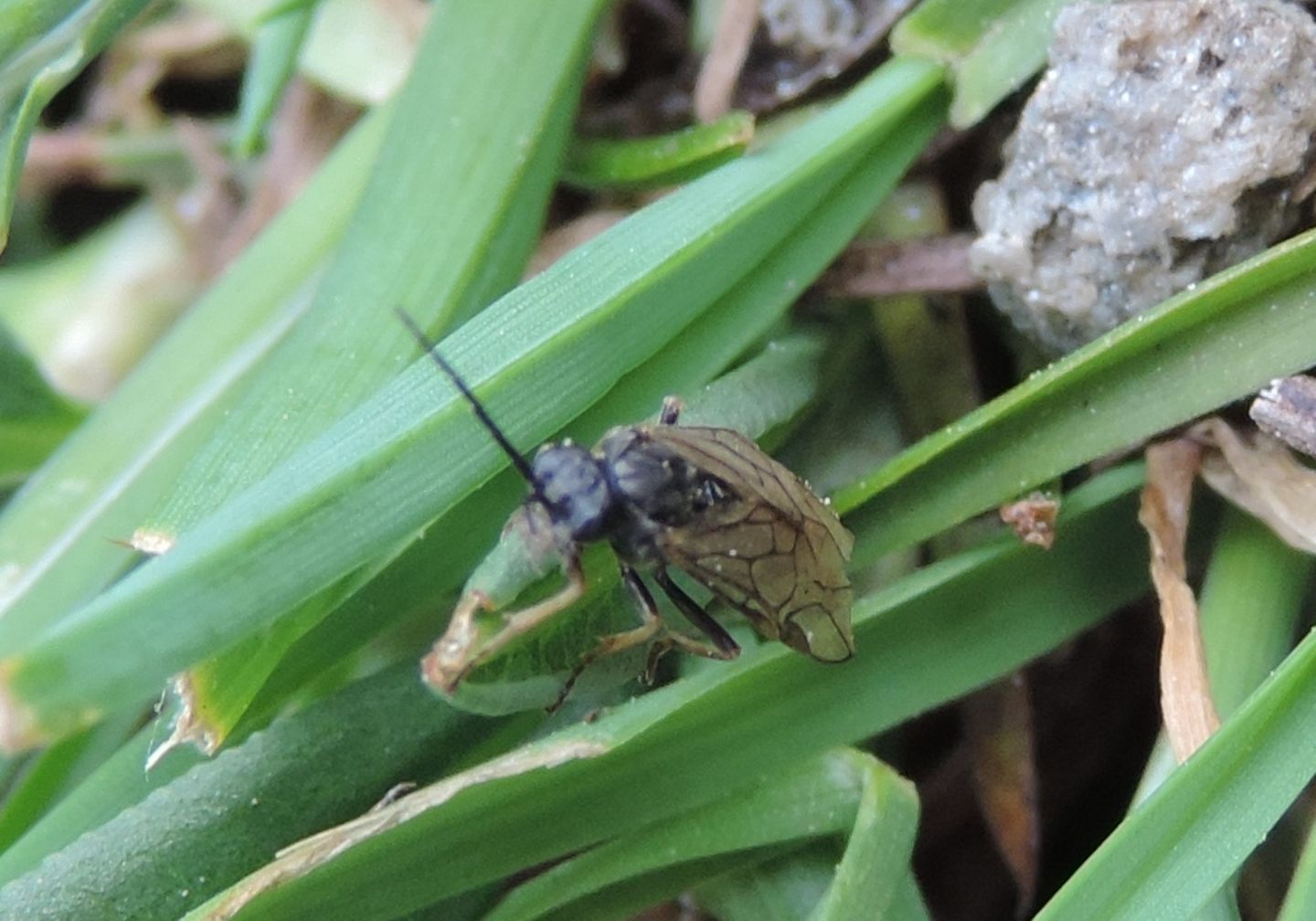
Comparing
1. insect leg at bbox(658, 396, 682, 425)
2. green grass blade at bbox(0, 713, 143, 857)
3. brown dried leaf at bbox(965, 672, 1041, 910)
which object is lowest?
brown dried leaf at bbox(965, 672, 1041, 910)

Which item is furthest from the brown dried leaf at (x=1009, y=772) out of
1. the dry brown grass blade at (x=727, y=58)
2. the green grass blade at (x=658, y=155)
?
the dry brown grass blade at (x=727, y=58)

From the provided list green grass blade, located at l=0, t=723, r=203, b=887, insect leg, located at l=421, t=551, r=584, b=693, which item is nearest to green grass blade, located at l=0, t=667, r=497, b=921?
green grass blade, located at l=0, t=723, r=203, b=887

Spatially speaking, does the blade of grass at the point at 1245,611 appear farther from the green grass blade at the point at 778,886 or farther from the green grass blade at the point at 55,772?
the green grass blade at the point at 55,772

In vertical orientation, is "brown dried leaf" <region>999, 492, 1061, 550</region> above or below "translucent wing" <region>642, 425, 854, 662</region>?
below

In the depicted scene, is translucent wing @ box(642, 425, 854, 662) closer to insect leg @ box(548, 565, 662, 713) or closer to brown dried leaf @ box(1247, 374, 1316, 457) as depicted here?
insect leg @ box(548, 565, 662, 713)

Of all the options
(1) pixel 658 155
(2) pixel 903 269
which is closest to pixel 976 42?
(2) pixel 903 269

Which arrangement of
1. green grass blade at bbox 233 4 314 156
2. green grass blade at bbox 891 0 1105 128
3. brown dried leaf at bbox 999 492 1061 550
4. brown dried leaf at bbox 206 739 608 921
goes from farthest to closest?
green grass blade at bbox 233 4 314 156 < green grass blade at bbox 891 0 1105 128 < brown dried leaf at bbox 999 492 1061 550 < brown dried leaf at bbox 206 739 608 921

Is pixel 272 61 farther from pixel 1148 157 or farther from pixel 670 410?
pixel 1148 157
